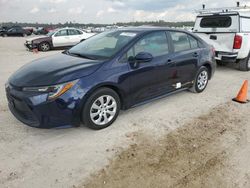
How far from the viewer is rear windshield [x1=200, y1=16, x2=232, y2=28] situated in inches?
280

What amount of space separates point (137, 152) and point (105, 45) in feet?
6.85

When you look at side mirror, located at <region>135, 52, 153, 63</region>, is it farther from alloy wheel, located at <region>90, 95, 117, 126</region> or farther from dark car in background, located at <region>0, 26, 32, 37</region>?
dark car in background, located at <region>0, 26, 32, 37</region>

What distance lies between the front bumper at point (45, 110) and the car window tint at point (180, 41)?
249cm

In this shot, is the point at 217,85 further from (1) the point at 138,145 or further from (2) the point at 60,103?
(2) the point at 60,103

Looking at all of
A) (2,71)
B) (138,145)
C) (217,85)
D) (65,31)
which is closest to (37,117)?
(138,145)

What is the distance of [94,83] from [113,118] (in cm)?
78

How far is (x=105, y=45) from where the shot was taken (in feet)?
13.4

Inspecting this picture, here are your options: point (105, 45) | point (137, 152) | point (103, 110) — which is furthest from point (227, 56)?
point (137, 152)

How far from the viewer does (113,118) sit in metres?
3.71

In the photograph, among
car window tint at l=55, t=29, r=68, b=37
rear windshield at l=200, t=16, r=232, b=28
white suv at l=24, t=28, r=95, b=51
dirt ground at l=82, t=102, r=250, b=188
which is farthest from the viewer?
car window tint at l=55, t=29, r=68, b=37

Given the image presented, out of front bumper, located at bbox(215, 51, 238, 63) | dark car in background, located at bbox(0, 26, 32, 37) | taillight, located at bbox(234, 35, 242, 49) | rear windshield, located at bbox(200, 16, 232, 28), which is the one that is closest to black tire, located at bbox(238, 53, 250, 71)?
front bumper, located at bbox(215, 51, 238, 63)

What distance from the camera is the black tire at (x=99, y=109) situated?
3.29m

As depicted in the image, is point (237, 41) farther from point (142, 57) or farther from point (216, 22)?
point (142, 57)

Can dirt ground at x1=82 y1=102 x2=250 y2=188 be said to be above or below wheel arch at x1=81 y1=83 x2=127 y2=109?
below
